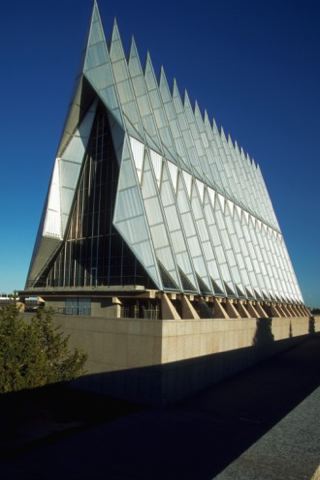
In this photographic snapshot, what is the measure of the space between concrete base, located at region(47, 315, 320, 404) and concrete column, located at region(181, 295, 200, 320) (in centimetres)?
191

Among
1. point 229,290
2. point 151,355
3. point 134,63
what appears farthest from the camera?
point 229,290

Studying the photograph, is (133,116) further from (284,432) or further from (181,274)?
(284,432)

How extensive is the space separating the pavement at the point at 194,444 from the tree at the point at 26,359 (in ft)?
7.76

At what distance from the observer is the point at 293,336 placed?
37156 millimetres

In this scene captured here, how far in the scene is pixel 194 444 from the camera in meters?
11.4

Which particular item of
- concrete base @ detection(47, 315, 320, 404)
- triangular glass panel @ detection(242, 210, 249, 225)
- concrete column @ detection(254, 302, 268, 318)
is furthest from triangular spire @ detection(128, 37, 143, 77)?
concrete column @ detection(254, 302, 268, 318)

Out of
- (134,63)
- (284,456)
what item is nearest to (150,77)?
(134,63)

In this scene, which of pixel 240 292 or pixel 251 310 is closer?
pixel 251 310

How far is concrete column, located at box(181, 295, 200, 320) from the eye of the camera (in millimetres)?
22094

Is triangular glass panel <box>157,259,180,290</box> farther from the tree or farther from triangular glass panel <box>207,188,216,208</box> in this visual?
triangular glass panel <box>207,188,216,208</box>

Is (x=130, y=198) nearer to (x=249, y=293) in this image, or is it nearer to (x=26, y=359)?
(x=26, y=359)

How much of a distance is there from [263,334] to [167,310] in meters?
8.90

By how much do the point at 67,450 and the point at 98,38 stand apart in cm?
2520

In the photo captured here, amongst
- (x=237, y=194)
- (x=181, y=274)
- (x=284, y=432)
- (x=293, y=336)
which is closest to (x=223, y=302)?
(x=181, y=274)
